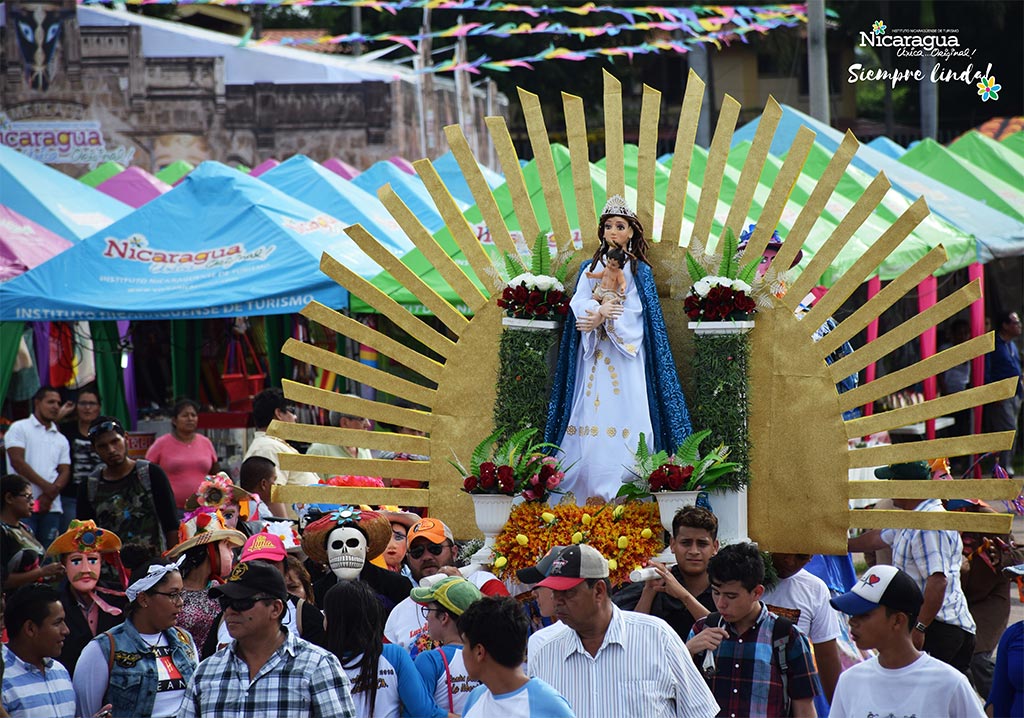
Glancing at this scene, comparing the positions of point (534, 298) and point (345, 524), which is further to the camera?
point (534, 298)

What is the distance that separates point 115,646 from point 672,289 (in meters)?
3.75

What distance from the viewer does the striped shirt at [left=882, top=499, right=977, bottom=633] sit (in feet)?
22.9

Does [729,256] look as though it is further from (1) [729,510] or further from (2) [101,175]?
(2) [101,175]

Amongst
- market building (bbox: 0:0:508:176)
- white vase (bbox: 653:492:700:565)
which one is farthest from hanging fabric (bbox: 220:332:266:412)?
market building (bbox: 0:0:508:176)

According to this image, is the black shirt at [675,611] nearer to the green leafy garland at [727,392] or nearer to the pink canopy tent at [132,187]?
the green leafy garland at [727,392]

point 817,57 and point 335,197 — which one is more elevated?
point 817,57

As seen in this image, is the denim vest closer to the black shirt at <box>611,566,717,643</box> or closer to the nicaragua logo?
the black shirt at <box>611,566,717,643</box>

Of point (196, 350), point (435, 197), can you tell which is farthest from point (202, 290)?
point (435, 197)

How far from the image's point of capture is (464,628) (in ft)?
14.1

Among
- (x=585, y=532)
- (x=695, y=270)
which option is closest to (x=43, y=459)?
(x=585, y=532)

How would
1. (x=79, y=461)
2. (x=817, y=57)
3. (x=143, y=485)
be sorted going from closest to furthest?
1. (x=143, y=485)
2. (x=79, y=461)
3. (x=817, y=57)

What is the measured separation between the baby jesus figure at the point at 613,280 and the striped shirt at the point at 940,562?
1890 mm

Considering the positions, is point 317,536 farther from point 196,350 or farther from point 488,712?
point 196,350

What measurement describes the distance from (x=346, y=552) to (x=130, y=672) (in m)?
1.28
